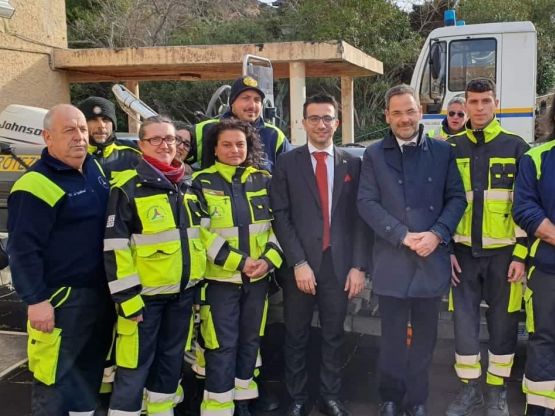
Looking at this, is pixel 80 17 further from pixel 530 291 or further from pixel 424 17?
pixel 530 291

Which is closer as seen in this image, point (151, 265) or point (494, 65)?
point (151, 265)

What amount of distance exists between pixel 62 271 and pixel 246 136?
128 cm

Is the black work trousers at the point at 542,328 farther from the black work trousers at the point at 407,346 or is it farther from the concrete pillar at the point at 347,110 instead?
the concrete pillar at the point at 347,110

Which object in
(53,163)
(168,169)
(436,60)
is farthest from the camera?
(436,60)

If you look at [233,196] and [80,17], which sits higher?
[80,17]

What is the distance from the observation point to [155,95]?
20625mm

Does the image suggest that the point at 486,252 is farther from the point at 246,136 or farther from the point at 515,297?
the point at 246,136

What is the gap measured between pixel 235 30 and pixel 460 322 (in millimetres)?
Answer: 18554

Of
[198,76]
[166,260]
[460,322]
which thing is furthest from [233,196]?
[198,76]

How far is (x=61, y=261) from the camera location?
2.78 metres

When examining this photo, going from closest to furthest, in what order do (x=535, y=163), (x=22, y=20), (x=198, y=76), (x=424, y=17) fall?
(x=535, y=163)
(x=22, y=20)
(x=198, y=76)
(x=424, y=17)

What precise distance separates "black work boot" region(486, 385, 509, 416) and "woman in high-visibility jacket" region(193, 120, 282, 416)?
1.39m

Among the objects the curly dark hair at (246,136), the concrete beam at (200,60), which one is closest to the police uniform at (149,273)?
the curly dark hair at (246,136)

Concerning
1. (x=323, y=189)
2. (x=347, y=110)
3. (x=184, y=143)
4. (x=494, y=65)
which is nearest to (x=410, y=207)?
(x=323, y=189)
